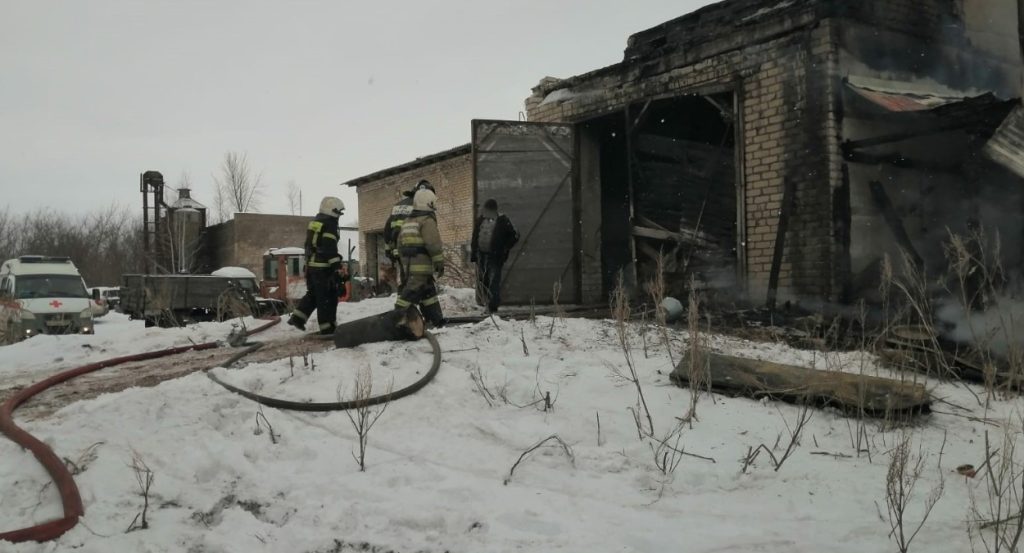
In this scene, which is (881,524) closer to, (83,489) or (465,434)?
(465,434)

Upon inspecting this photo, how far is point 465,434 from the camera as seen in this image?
4156mm

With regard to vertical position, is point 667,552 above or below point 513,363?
below

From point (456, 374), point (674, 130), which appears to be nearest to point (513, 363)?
point (456, 374)

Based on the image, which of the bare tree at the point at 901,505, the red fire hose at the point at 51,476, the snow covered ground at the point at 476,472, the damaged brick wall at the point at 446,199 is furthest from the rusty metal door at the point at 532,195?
the bare tree at the point at 901,505

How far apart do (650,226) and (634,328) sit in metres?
3.04

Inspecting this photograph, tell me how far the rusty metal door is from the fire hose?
3.70 meters

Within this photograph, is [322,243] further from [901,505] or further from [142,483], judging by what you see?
[901,505]

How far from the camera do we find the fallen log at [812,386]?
Result: 4059 millimetres

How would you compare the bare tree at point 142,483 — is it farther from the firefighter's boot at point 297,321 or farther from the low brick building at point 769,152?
the low brick building at point 769,152

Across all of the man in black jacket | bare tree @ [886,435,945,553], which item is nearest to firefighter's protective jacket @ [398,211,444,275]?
the man in black jacket

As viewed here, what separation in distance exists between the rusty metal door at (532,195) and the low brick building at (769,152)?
23 mm

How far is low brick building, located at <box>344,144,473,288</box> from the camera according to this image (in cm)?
1794

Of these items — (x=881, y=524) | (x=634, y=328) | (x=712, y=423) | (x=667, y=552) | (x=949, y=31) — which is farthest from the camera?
(x=949, y=31)

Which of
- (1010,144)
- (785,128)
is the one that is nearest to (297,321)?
(785,128)
